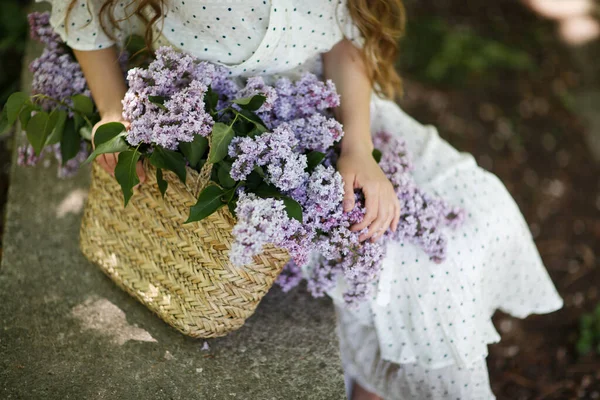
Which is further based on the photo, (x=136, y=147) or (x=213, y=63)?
(x=213, y=63)

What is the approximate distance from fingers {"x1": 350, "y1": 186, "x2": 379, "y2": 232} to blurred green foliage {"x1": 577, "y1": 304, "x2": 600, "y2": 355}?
1389mm

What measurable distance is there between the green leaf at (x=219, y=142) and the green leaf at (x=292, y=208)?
17cm

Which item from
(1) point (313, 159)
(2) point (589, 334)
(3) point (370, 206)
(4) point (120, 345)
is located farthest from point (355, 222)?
(2) point (589, 334)

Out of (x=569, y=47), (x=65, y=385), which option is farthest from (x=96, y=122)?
(x=569, y=47)

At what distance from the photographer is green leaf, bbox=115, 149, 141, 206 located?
129cm

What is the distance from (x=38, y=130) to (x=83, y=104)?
13cm

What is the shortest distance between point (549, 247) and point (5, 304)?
2273mm

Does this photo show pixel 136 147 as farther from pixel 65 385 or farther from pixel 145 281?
pixel 65 385

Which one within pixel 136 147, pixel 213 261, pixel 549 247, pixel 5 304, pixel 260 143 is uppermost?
pixel 260 143

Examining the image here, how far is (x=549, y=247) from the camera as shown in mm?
2729

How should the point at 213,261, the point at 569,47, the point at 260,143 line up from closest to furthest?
1. the point at 260,143
2. the point at 213,261
3. the point at 569,47

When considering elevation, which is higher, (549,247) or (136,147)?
(136,147)

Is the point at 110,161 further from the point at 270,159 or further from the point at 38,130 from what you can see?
the point at 270,159

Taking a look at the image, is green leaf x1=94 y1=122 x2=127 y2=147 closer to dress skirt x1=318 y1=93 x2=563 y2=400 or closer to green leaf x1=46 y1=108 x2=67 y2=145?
green leaf x1=46 y1=108 x2=67 y2=145
